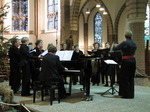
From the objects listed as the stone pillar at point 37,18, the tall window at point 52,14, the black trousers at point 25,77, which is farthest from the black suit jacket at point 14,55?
the stone pillar at point 37,18

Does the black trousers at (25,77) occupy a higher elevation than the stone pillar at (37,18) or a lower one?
lower

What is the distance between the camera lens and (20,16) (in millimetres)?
23547

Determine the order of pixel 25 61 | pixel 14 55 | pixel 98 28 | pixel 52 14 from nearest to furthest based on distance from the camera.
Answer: pixel 25 61 → pixel 14 55 → pixel 52 14 → pixel 98 28

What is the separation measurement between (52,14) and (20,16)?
12.3 feet

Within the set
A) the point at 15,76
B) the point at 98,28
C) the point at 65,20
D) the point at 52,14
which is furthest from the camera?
the point at 98,28

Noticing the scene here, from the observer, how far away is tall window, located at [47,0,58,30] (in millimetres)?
21812

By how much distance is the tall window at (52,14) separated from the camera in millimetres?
21812

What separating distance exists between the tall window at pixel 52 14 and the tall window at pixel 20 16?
107 inches

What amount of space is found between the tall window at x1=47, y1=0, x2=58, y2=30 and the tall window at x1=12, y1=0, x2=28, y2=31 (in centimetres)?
272

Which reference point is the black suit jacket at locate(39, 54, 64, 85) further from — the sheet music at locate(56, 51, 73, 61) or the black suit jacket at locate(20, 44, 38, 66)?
the black suit jacket at locate(20, 44, 38, 66)

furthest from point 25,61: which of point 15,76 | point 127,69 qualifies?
point 127,69

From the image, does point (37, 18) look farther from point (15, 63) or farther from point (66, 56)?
point (66, 56)

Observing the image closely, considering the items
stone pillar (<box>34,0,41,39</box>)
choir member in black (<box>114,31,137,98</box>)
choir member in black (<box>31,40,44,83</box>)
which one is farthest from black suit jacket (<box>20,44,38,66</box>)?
stone pillar (<box>34,0,41,39</box>)

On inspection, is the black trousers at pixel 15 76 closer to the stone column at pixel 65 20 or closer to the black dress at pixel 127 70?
the black dress at pixel 127 70
